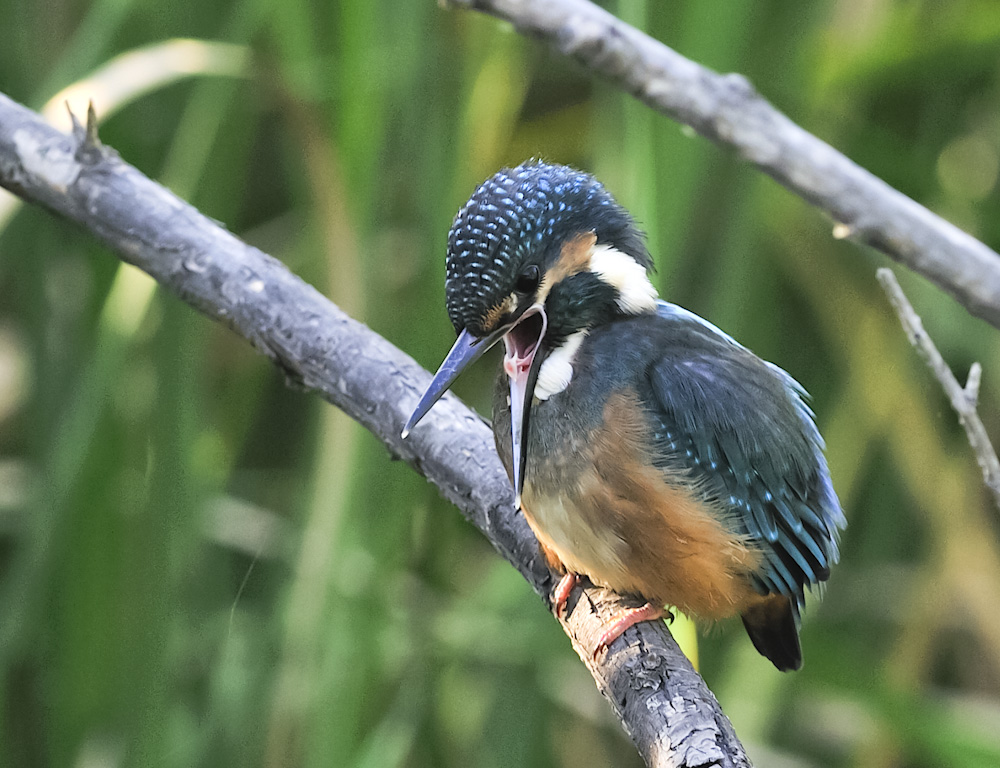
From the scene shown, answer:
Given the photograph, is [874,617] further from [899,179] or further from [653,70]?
[653,70]

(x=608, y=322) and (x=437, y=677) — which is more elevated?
(x=608, y=322)

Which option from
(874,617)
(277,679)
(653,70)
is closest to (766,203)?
(653,70)

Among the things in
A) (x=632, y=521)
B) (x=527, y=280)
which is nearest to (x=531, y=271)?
(x=527, y=280)

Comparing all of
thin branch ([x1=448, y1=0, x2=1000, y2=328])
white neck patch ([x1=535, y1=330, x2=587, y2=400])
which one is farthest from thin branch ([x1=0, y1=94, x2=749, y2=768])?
thin branch ([x1=448, y1=0, x2=1000, y2=328])

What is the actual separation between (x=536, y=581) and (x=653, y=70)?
20.6 inches

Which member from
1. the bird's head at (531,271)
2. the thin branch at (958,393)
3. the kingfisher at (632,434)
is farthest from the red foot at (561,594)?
the thin branch at (958,393)

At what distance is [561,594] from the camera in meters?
1.04

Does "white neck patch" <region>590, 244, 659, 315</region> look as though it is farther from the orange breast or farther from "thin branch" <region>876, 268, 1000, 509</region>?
"thin branch" <region>876, 268, 1000, 509</region>

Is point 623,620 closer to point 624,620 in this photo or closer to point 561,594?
point 624,620

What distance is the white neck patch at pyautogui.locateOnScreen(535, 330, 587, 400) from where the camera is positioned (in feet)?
3.24

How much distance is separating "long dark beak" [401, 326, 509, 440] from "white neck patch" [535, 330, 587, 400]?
10 centimetres

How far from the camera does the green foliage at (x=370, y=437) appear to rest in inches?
51.4

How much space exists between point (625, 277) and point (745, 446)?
20cm

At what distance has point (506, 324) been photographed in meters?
0.89
